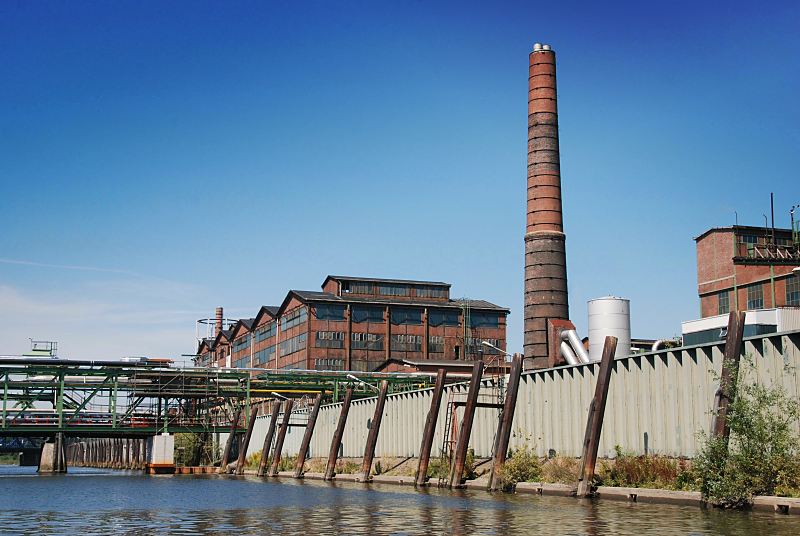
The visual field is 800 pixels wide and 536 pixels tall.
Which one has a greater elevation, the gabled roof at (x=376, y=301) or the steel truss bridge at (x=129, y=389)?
the gabled roof at (x=376, y=301)

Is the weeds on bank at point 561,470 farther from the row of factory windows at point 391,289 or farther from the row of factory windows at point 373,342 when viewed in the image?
the row of factory windows at point 391,289

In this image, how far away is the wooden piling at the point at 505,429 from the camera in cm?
2872

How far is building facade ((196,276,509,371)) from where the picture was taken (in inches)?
3238

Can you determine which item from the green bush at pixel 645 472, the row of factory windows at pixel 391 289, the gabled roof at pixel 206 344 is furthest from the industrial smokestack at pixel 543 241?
the gabled roof at pixel 206 344

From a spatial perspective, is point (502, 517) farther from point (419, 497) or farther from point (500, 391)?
point (500, 391)

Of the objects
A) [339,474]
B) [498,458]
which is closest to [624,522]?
[498,458]

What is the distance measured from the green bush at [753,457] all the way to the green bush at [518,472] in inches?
351

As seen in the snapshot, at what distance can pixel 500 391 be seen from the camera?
34.5 metres

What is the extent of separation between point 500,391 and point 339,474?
1296 cm

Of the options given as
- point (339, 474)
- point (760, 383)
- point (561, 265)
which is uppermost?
point (561, 265)

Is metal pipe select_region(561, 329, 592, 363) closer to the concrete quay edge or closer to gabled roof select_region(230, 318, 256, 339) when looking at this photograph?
the concrete quay edge

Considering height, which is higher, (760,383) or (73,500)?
(760,383)

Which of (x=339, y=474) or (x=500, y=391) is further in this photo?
(x=339, y=474)

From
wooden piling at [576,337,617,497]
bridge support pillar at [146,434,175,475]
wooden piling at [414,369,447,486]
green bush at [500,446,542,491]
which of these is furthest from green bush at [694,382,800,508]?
bridge support pillar at [146,434,175,475]
